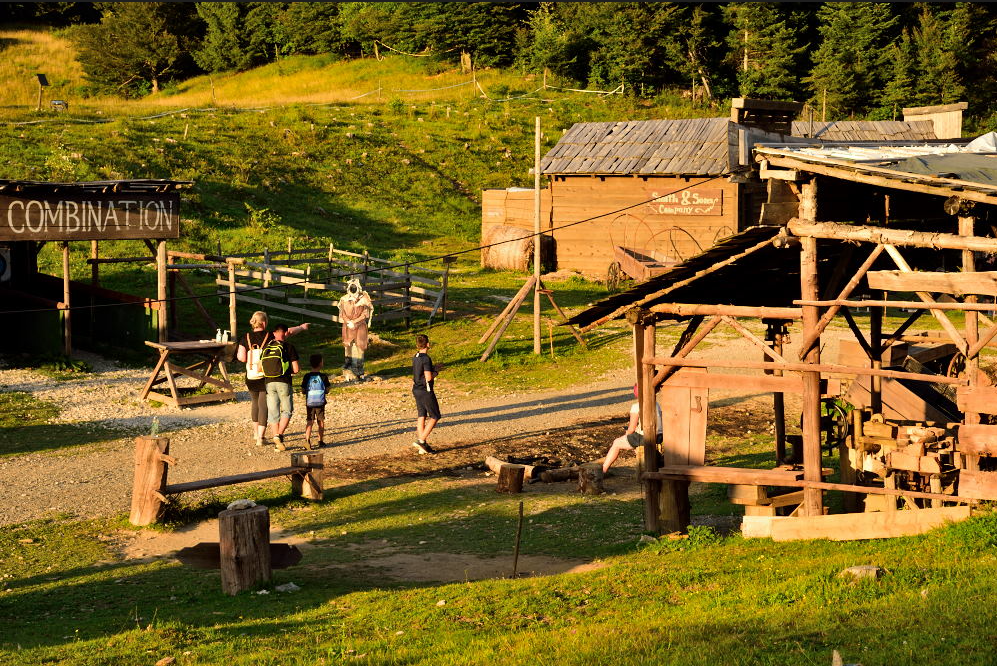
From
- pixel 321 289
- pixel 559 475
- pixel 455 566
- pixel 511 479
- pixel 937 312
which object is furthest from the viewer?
pixel 321 289

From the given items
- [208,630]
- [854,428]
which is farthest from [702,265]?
[208,630]

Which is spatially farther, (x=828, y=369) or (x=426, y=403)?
(x=426, y=403)

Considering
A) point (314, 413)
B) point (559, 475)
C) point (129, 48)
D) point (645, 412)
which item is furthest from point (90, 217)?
point (129, 48)

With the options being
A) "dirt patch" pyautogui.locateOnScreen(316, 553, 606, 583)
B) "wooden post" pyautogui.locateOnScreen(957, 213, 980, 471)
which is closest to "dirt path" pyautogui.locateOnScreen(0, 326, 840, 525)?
"dirt patch" pyautogui.locateOnScreen(316, 553, 606, 583)

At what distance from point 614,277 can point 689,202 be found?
10.1ft

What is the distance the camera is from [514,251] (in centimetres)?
3619

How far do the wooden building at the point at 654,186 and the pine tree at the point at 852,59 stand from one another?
2616 centimetres

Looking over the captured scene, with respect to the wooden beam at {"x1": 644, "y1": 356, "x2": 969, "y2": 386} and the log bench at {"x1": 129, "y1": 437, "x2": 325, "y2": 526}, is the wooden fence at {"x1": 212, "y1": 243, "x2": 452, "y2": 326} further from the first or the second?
the wooden beam at {"x1": 644, "y1": 356, "x2": 969, "y2": 386}

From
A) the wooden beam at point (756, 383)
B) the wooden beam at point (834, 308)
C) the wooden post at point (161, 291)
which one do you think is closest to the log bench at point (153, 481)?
the wooden beam at point (756, 383)

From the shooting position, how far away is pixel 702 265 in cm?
1233

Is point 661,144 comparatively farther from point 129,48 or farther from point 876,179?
point 129,48

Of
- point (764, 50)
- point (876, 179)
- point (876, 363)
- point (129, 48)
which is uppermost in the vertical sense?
point (129, 48)

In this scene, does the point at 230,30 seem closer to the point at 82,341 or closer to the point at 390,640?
the point at 82,341

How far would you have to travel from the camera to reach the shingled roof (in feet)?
105
